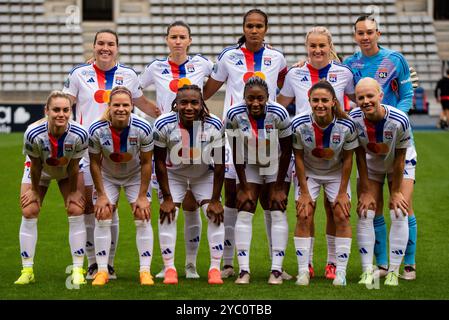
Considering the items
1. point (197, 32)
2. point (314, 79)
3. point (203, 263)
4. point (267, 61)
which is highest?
point (197, 32)

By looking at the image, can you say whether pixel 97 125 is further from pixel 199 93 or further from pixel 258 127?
pixel 258 127

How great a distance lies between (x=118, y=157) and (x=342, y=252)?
1722mm

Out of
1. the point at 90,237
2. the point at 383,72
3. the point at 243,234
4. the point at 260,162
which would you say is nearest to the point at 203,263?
the point at 90,237

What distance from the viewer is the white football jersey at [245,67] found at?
23.8ft

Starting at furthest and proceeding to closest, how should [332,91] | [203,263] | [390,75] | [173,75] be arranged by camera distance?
[203,263] < [173,75] < [390,75] < [332,91]

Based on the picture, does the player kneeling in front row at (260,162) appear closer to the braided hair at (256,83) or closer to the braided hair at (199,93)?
the braided hair at (256,83)

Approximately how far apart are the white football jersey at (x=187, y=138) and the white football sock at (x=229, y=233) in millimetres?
523

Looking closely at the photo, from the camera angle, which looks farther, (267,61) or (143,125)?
(267,61)

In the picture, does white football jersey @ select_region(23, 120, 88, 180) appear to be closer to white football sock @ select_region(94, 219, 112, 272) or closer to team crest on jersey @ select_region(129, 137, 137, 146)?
team crest on jersey @ select_region(129, 137, 137, 146)

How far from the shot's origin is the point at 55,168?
Result: 6762 millimetres

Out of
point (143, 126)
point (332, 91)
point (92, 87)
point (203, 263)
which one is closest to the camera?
point (332, 91)

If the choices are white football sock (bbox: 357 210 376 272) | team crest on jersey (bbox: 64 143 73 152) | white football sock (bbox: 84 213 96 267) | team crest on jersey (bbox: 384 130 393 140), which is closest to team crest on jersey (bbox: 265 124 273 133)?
team crest on jersey (bbox: 384 130 393 140)

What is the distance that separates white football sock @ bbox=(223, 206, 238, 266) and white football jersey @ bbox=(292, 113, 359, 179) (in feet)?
2.68
